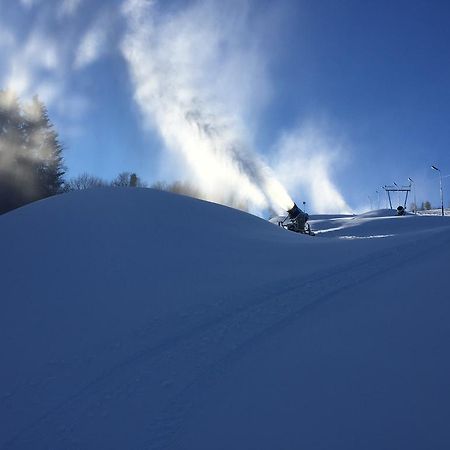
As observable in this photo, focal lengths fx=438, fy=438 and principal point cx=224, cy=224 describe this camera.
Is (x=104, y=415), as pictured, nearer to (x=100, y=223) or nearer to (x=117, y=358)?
(x=117, y=358)

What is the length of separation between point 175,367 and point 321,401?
7.22 ft

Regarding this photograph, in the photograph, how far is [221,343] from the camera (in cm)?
694

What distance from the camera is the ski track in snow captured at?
5316 millimetres

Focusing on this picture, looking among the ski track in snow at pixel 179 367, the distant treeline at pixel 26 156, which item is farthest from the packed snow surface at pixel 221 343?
the distant treeline at pixel 26 156

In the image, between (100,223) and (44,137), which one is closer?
(100,223)

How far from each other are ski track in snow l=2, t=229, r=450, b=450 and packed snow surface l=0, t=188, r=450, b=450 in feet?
0.08

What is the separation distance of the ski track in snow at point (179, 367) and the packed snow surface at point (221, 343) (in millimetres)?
24

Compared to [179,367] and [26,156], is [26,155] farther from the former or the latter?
[179,367]

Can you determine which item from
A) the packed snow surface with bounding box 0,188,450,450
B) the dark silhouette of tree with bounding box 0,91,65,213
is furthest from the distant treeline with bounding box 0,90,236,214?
the packed snow surface with bounding box 0,188,450,450

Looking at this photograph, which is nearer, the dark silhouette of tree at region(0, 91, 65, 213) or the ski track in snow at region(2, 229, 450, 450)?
the ski track in snow at region(2, 229, 450, 450)

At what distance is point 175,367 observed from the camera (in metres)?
6.38

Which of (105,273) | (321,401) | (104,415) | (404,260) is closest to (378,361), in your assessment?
(321,401)

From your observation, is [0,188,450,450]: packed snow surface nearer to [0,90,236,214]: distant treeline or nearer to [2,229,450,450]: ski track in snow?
[2,229,450,450]: ski track in snow

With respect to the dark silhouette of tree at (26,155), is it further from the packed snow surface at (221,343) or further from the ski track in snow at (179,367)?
the ski track in snow at (179,367)
